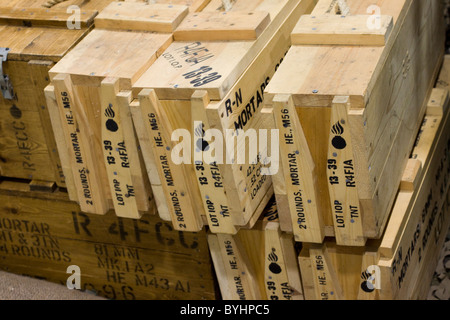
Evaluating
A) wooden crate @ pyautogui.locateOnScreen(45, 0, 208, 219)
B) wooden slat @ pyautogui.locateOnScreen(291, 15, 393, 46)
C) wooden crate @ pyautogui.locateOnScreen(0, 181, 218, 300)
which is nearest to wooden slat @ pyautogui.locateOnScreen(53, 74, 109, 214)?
wooden crate @ pyautogui.locateOnScreen(45, 0, 208, 219)

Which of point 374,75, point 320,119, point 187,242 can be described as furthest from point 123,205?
point 374,75

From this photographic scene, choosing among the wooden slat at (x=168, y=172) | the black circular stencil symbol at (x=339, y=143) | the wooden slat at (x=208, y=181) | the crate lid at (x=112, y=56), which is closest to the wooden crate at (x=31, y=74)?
the crate lid at (x=112, y=56)

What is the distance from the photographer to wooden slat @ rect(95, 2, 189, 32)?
3.58m

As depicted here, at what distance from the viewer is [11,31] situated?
392 cm

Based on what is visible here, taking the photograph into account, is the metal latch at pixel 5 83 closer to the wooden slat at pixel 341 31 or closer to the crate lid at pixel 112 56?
the crate lid at pixel 112 56

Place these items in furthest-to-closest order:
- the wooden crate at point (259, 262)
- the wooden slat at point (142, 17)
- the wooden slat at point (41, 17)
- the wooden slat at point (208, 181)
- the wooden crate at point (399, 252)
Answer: the wooden slat at point (41, 17)
the wooden crate at point (259, 262)
the wooden slat at point (142, 17)
the wooden crate at point (399, 252)
the wooden slat at point (208, 181)

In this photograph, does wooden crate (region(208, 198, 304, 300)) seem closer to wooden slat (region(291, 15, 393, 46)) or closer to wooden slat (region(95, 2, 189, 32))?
wooden slat (region(291, 15, 393, 46))

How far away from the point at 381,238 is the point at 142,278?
1.47 meters

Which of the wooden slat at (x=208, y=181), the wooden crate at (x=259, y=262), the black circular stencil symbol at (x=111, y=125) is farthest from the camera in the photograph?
the wooden crate at (x=259, y=262)

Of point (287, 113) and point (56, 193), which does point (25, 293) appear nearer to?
point (56, 193)

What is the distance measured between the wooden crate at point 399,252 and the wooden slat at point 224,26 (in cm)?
103

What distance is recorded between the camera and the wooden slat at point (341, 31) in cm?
328

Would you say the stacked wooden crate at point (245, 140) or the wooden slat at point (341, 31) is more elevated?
the wooden slat at point (341, 31)

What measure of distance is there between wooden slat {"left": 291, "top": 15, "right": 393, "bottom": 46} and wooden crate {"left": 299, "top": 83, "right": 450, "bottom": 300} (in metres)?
0.77
